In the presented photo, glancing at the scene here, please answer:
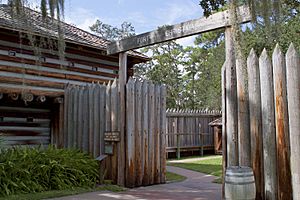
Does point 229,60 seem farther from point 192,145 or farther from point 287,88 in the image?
point 192,145

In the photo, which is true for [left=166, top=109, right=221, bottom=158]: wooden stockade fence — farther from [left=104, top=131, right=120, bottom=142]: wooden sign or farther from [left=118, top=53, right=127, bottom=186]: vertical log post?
[left=118, top=53, right=127, bottom=186]: vertical log post

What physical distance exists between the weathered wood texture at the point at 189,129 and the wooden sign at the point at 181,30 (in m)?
8.87

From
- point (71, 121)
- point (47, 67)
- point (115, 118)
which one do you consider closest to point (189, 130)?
point (71, 121)

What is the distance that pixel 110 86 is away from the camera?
8766mm

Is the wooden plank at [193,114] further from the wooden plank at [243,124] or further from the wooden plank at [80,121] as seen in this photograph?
the wooden plank at [243,124]

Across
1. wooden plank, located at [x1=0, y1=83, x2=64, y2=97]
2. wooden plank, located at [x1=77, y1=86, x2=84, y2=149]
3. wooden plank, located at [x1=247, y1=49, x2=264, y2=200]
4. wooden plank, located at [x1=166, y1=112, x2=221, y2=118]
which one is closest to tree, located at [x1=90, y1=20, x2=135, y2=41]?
wooden plank, located at [x1=166, y1=112, x2=221, y2=118]

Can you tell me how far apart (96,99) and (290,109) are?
5531mm

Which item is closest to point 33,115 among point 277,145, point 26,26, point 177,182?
point 177,182

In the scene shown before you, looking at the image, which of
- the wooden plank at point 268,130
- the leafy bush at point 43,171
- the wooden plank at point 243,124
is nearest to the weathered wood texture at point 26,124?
the leafy bush at point 43,171

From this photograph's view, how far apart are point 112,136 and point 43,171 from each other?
1.79 m

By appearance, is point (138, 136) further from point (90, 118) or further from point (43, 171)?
point (43, 171)

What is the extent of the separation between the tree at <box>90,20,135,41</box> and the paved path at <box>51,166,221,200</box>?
973 inches

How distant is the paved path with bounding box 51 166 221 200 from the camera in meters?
6.82

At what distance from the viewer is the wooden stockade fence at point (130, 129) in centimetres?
823
